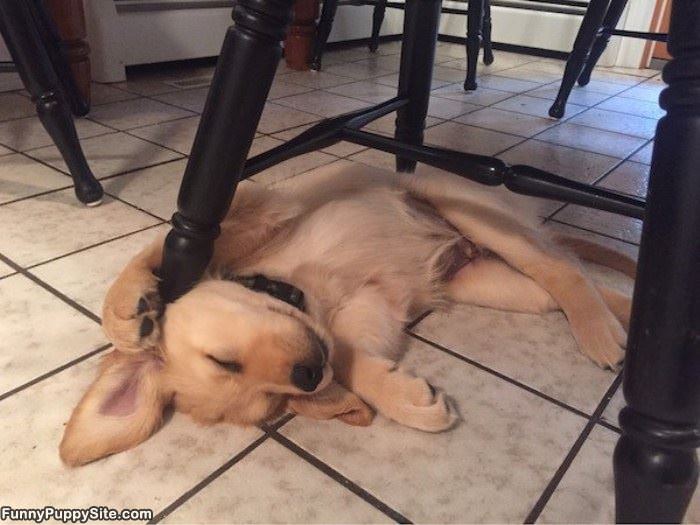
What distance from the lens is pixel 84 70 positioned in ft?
6.92

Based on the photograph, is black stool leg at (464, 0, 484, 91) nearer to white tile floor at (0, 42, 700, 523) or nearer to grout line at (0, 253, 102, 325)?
white tile floor at (0, 42, 700, 523)

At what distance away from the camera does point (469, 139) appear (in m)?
2.01

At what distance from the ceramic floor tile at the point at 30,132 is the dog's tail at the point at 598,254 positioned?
144 centimetres

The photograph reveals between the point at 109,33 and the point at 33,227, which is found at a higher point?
the point at 109,33

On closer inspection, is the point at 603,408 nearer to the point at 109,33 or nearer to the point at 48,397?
the point at 48,397

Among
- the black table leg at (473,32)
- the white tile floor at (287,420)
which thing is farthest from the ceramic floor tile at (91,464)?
the black table leg at (473,32)

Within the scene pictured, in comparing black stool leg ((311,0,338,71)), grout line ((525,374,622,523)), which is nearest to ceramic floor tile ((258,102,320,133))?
black stool leg ((311,0,338,71))

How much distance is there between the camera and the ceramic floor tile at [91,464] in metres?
0.70

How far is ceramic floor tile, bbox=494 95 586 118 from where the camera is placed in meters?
2.39

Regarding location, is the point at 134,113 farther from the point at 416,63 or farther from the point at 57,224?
the point at 416,63

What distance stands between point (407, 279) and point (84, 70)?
1592 millimetres

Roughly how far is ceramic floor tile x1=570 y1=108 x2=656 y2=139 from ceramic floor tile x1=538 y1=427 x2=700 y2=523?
1.68 meters

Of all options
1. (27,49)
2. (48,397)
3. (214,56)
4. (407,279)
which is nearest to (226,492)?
(48,397)

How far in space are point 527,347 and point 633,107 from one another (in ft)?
6.42
